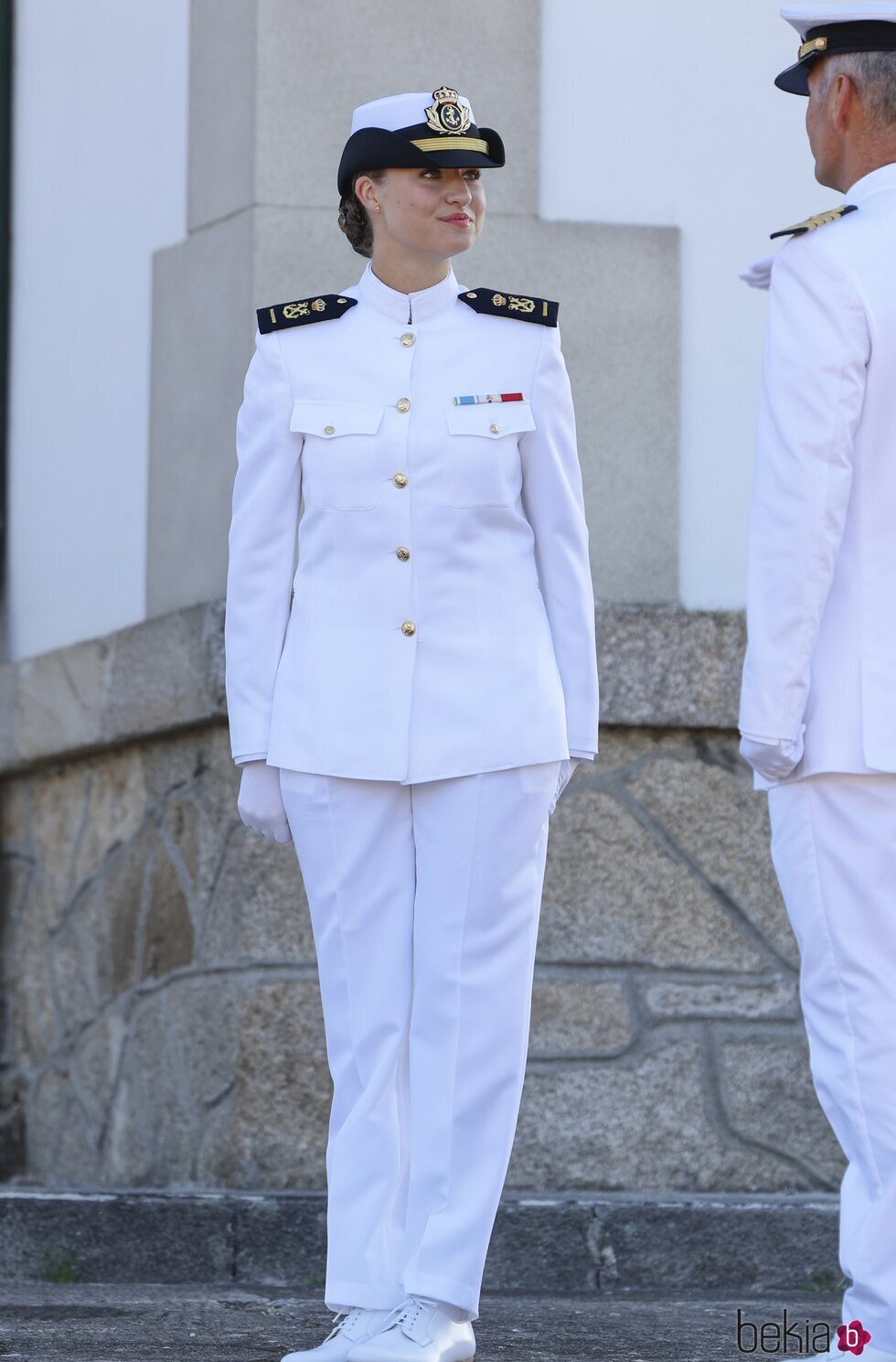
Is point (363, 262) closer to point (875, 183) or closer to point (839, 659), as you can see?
point (875, 183)

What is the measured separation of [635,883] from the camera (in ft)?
17.0

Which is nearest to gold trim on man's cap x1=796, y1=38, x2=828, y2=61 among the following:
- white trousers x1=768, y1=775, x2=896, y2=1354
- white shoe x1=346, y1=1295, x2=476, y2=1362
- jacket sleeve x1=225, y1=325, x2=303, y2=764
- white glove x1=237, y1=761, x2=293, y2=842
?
jacket sleeve x1=225, y1=325, x2=303, y2=764

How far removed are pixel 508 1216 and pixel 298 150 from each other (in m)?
2.31

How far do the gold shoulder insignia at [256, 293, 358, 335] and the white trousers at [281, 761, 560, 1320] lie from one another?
68 centimetres

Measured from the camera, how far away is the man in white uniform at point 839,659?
3.16 m

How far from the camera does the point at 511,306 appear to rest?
12.0ft

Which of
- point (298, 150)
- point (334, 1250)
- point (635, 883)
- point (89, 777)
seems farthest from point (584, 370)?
point (334, 1250)

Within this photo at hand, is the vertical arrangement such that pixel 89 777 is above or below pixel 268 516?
below

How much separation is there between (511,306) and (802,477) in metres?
0.68

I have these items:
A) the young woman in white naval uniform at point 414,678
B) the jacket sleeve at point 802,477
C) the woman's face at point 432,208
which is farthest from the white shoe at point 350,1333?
the woman's face at point 432,208

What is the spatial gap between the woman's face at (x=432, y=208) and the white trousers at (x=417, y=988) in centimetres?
80

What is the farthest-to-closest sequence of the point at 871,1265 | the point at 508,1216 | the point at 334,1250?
the point at 508,1216 → the point at 334,1250 → the point at 871,1265

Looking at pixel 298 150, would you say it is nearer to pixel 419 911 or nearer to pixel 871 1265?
pixel 419 911

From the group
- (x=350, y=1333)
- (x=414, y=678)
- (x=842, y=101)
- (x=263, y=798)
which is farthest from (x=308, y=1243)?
(x=842, y=101)
